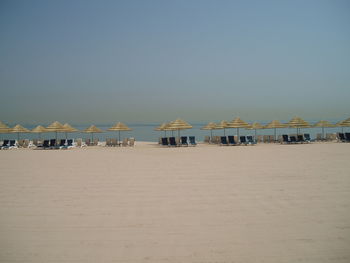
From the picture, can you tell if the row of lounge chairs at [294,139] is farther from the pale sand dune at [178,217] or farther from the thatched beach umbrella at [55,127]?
the thatched beach umbrella at [55,127]

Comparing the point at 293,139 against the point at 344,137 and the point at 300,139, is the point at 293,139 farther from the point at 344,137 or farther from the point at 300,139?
the point at 344,137

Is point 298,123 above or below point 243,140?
above

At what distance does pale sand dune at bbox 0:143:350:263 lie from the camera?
2.91 meters

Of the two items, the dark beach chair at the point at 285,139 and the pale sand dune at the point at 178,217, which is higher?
the dark beach chair at the point at 285,139

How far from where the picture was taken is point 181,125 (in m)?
16.2

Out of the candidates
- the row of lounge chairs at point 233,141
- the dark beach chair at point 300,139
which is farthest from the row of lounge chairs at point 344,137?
the row of lounge chairs at point 233,141

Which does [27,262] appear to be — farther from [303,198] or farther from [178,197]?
[303,198]

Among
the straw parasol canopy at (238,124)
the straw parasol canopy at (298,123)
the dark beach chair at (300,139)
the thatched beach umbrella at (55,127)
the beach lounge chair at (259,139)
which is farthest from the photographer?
the beach lounge chair at (259,139)

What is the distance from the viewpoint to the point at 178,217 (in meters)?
3.83

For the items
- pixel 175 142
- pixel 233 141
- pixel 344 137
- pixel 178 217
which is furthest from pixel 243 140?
pixel 178 217

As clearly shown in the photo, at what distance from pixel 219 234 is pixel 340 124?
717 inches

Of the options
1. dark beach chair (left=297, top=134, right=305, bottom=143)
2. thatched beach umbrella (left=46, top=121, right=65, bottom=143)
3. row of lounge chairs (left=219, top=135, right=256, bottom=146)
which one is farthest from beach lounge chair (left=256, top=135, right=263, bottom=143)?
thatched beach umbrella (left=46, top=121, right=65, bottom=143)

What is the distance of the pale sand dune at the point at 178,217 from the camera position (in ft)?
9.55

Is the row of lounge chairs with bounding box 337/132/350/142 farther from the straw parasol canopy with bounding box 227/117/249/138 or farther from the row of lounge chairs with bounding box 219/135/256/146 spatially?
the straw parasol canopy with bounding box 227/117/249/138
